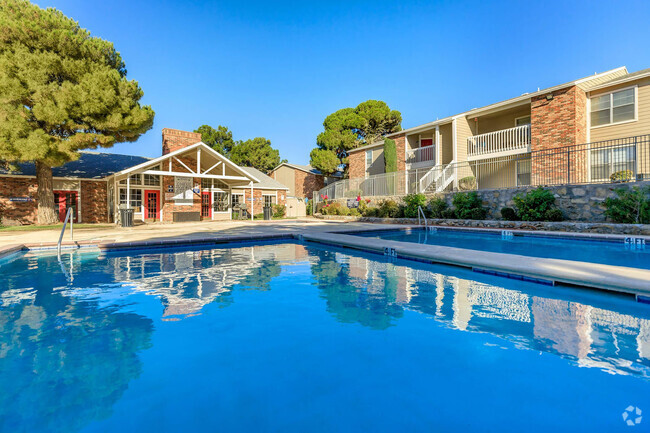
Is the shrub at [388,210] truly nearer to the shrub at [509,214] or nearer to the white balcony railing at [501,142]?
the shrub at [509,214]

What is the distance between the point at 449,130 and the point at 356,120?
14.6 m

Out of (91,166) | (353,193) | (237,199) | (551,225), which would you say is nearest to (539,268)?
(551,225)

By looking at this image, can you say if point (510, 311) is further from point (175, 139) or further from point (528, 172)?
point (175, 139)

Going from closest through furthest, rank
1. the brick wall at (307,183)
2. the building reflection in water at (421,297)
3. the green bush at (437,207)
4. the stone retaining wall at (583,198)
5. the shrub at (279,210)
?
the building reflection in water at (421,297), the stone retaining wall at (583,198), the green bush at (437,207), the shrub at (279,210), the brick wall at (307,183)

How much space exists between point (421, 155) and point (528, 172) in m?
6.52

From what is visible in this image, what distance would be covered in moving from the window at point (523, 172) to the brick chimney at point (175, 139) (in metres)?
18.8

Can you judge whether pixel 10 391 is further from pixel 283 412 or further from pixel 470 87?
pixel 470 87

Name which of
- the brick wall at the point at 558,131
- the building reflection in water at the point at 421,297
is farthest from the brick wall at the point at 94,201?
the brick wall at the point at 558,131

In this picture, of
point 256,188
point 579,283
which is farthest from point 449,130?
point 579,283

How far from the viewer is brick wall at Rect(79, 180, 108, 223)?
734 inches

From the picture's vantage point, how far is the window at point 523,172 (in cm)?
1623

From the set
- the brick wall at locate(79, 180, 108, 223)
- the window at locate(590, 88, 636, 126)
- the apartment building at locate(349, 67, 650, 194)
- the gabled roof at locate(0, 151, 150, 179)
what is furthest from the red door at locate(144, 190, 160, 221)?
the window at locate(590, 88, 636, 126)

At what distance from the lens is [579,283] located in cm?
431

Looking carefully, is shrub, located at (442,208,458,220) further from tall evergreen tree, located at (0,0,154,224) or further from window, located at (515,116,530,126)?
tall evergreen tree, located at (0,0,154,224)
